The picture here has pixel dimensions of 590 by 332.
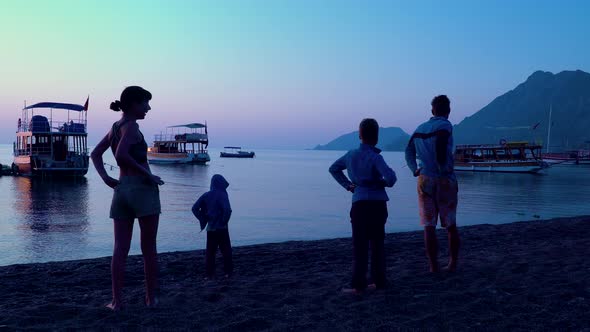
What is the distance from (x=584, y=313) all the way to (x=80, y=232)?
15.3 metres

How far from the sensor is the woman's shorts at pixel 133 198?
13.8 feet

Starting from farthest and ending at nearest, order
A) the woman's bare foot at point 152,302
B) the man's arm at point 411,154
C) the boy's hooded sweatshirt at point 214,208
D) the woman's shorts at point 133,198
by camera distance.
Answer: the boy's hooded sweatshirt at point 214,208 → the man's arm at point 411,154 → the woman's bare foot at point 152,302 → the woman's shorts at point 133,198

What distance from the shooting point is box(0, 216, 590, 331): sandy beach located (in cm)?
412

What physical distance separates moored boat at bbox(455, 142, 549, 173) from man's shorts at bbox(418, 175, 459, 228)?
217 ft

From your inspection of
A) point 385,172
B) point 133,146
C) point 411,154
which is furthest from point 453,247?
point 133,146

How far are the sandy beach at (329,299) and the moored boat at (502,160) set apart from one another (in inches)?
2541

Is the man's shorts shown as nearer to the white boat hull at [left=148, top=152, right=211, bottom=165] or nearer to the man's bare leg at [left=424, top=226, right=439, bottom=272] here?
the man's bare leg at [left=424, top=226, right=439, bottom=272]

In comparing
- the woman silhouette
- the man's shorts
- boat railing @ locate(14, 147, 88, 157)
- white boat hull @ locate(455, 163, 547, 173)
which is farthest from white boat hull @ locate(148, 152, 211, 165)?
the woman silhouette

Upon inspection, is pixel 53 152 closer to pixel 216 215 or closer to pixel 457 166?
pixel 216 215

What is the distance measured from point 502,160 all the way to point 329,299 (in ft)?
232

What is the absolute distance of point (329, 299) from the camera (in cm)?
487

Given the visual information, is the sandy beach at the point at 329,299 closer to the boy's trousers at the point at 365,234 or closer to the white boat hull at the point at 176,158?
the boy's trousers at the point at 365,234

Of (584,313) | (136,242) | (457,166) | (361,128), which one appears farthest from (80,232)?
(457,166)

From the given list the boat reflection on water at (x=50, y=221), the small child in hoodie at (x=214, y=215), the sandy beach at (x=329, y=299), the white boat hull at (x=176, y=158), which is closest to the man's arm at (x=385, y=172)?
the sandy beach at (x=329, y=299)
